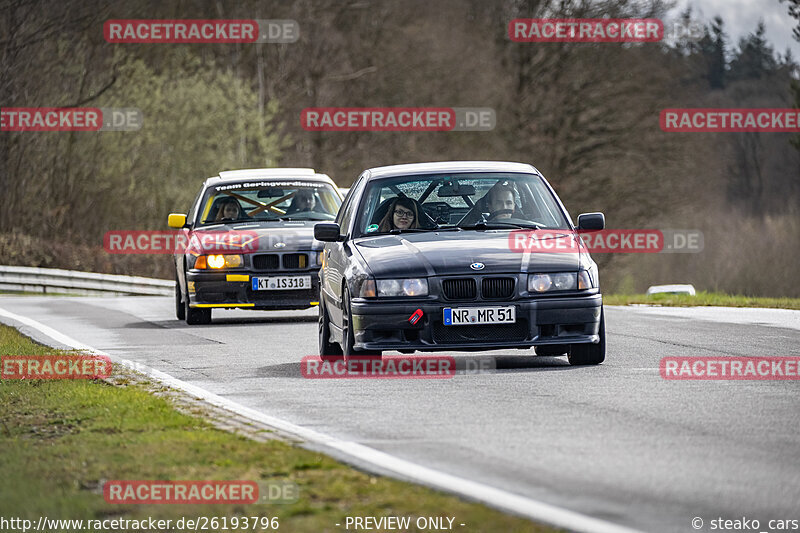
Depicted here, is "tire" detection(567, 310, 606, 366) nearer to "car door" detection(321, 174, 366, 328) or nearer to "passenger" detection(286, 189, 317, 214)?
"car door" detection(321, 174, 366, 328)

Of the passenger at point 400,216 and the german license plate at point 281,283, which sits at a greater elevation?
the passenger at point 400,216

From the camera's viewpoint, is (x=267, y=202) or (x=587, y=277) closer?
(x=587, y=277)

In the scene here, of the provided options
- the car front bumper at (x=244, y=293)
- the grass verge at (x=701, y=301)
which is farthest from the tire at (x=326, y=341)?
the grass verge at (x=701, y=301)

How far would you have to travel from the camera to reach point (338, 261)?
43.1 feet

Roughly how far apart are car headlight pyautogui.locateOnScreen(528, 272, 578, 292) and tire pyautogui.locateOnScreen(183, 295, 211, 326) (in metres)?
8.46

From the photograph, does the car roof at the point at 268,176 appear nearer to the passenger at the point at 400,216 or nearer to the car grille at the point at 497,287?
the passenger at the point at 400,216

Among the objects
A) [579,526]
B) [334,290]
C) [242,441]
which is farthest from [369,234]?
[579,526]

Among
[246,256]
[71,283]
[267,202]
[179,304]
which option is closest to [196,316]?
[179,304]

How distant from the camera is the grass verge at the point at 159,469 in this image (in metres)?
6.15

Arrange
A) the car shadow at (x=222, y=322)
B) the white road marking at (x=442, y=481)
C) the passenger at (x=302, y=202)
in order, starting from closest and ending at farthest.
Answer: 1. the white road marking at (x=442, y=481)
2. the car shadow at (x=222, y=322)
3. the passenger at (x=302, y=202)

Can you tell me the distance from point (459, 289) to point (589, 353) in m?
1.34

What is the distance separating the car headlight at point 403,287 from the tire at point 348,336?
407 mm

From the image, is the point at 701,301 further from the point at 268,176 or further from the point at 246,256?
the point at 246,256

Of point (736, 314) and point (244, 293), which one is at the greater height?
point (244, 293)
